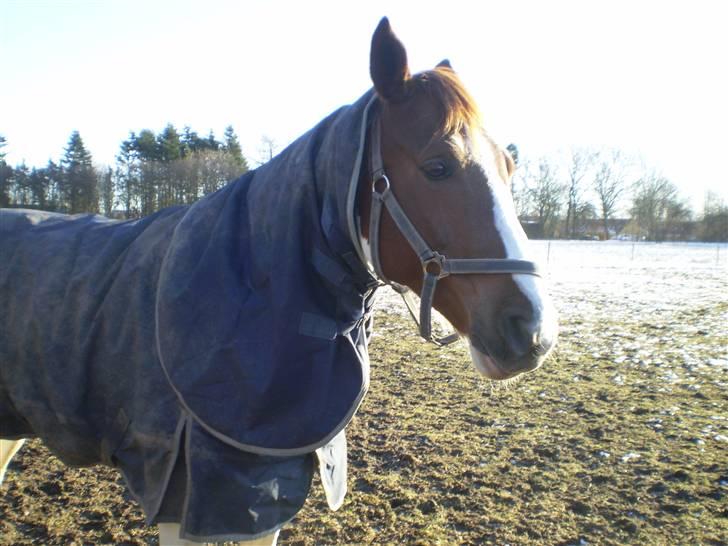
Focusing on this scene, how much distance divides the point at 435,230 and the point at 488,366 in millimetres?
481

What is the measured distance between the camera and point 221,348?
162 centimetres

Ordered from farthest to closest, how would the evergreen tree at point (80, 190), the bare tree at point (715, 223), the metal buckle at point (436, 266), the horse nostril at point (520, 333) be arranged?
the bare tree at point (715, 223) → the evergreen tree at point (80, 190) → the metal buckle at point (436, 266) → the horse nostril at point (520, 333)

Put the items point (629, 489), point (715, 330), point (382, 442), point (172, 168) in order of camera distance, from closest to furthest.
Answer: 1. point (629, 489)
2. point (382, 442)
3. point (715, 330)
4. point (172, 168)

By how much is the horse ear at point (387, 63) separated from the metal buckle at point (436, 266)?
609 mm

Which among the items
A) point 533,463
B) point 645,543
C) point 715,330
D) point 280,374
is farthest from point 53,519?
point 715,330

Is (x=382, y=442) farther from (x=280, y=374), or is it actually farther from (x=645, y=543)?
(x=280, y=374)

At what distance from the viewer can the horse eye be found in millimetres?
1624

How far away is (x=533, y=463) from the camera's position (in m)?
3.74

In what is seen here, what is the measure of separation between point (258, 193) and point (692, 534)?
317 cm

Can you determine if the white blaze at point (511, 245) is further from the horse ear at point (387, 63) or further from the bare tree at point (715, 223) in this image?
the bare tree at point (715, 223)

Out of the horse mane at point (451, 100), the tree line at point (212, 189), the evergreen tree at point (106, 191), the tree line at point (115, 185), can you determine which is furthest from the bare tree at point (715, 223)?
the horse mane at point (451, 100)

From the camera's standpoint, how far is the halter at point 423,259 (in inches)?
59.9

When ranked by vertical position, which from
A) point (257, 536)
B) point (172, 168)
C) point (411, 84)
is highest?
point (172, 168)

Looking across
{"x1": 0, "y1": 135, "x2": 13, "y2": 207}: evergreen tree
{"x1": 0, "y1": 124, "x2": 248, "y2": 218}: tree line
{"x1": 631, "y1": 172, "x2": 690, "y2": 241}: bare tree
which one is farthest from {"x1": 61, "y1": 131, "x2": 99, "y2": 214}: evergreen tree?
{"x1": 631, "y1": 172, "x2": 690, "y2": 241}: bare tree
